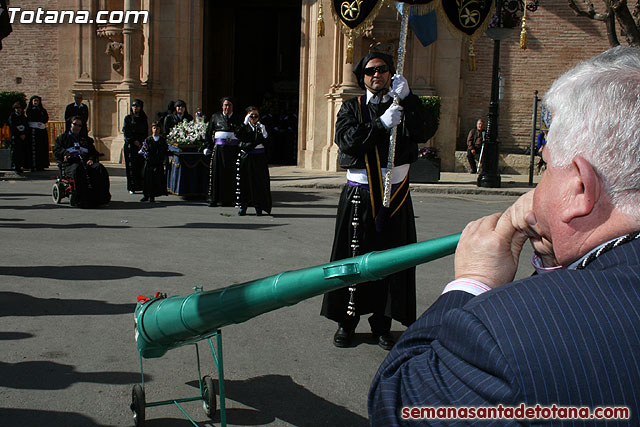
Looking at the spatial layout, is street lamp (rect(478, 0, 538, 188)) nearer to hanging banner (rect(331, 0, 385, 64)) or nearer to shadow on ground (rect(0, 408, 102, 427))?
hanging banner (rect(331, 0, 385, 64))

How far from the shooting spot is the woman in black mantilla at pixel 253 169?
12.2 metres

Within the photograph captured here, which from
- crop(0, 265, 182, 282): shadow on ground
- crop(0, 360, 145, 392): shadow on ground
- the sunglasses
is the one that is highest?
the sunglasses

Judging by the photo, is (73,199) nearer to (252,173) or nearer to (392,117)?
(252,173)

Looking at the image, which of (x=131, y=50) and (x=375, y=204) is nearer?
(x=375, y=204)

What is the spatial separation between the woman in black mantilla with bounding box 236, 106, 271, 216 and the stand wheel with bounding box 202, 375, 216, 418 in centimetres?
833

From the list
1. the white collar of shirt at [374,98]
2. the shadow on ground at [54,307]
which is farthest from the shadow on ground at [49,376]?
the white collar of shirt at [374,98]

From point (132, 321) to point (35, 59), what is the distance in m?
21.0

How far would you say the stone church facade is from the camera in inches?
818

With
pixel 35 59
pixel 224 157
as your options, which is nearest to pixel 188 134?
pixel 224 157

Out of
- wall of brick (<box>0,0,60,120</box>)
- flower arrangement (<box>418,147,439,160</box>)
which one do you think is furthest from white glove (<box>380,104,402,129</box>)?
wall of brick (<box>0,0,60,120</box>)

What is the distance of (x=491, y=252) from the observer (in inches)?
61.1

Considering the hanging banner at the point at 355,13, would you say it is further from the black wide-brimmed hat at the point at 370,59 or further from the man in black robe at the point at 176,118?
the man in black robe at the point at 176,118

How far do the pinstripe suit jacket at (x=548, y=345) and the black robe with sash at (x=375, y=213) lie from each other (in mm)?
3826

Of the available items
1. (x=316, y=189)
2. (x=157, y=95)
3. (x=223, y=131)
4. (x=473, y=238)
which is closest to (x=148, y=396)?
(x=473, y=238)
